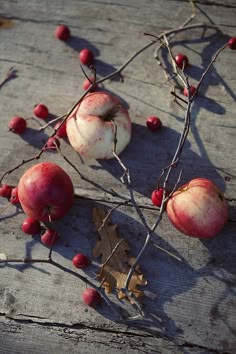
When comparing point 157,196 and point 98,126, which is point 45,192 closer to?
point 98,126

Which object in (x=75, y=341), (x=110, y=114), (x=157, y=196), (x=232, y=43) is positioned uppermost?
(x=232, y=43)

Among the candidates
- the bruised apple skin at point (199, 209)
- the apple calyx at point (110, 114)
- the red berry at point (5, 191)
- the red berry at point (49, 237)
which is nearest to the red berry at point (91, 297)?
the red berry at point (49, 237)

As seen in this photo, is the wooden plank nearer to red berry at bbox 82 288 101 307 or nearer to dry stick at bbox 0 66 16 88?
red berry at bbox 82 288 101 307

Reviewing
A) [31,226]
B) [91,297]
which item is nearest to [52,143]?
[31,226]

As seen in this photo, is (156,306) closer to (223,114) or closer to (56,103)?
(223,114)

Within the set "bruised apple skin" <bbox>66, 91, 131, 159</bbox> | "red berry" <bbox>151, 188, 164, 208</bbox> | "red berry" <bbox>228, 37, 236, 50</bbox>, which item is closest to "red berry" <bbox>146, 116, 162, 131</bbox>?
"bruised apple skin" <bbox>66, 91, 131, 159</bbox>

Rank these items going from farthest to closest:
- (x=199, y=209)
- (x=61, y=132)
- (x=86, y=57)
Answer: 1. (x=86, y=57)
2. (x=61, y=132)
3. (x=199, y=209)

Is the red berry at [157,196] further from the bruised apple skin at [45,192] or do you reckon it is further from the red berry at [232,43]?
the red berry at [232,43]
